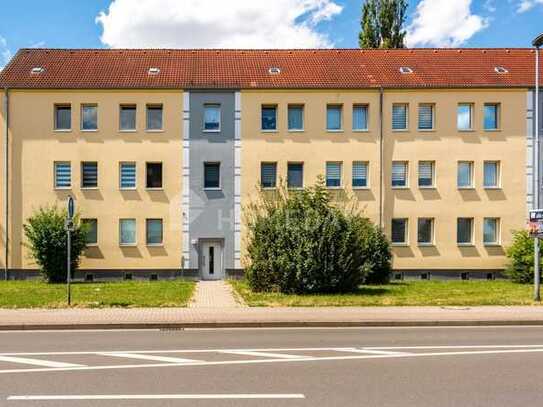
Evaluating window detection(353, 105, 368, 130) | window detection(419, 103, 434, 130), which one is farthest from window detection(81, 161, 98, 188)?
window detection(419, 103, 434, 130)

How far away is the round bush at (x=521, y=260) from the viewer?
88.1 ft

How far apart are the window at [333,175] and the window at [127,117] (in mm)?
10521

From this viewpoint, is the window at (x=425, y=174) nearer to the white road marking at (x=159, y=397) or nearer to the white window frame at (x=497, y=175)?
the white window frame at (x=497, y=175)

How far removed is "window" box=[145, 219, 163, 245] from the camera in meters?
29.8

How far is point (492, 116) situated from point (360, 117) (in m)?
7.08

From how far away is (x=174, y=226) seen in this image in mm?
29672

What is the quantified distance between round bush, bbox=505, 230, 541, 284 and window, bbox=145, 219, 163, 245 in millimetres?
17714

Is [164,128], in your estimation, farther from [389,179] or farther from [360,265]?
[360,265]

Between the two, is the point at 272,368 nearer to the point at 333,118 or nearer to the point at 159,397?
the point at 159,397

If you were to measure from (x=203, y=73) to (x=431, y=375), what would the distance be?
84.5 feet

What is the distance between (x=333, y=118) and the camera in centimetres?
3034

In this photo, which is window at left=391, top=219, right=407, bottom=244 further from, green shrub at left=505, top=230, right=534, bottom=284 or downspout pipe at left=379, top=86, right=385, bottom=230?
green shrub at left=505, top=230, right=534, bottom=284

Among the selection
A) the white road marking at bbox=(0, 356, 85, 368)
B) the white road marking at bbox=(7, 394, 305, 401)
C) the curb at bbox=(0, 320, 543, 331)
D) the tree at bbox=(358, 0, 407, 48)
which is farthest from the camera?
the tree at bbox=(358, 0, 407, 48)

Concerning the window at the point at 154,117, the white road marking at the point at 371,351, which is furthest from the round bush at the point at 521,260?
the white road marking at the point at 371,351
